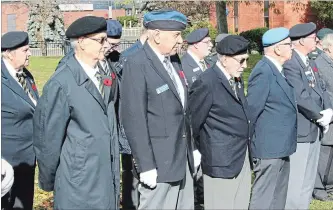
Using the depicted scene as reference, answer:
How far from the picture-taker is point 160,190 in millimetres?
4465

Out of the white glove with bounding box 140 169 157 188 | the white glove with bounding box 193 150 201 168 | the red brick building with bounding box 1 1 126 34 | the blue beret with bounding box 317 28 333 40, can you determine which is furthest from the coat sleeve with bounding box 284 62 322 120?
the red brick building with bounding box 1 1 126 34

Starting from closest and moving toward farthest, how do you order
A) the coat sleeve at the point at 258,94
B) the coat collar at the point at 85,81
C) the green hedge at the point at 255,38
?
1. the coat collar at the point at 85,81
2. the coat sleeve at the point at 258,94
3. the green hedge at the point at 255,38

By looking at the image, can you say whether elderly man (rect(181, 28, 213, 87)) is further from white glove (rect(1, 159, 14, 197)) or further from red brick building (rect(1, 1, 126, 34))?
red brick building (rect(1, 1, 126, 34))

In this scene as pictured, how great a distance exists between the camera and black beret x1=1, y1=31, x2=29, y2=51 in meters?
5.25

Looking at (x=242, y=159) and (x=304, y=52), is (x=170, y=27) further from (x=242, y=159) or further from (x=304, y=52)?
(x=304, y=52)

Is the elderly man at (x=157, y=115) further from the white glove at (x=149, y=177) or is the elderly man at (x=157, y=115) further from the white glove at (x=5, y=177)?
the white glove at (x=5, y=177)

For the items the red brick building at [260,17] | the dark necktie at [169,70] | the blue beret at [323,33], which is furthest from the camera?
the red brick building at [260,17]

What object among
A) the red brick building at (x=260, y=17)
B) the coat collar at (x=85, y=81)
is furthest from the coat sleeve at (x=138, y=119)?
the red brick building at (x=260, y=17)

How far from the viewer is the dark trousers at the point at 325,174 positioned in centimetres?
751

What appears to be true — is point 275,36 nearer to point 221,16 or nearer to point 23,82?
point 23,82

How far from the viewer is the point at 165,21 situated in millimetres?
4512

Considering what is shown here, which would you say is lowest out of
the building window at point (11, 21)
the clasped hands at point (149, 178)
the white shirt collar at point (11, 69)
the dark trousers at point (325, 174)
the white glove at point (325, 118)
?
the building window at point (11, 21)

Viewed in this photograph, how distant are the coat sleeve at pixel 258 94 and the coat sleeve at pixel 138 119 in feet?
4.71

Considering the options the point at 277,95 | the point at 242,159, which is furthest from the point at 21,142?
the point at 277,95
